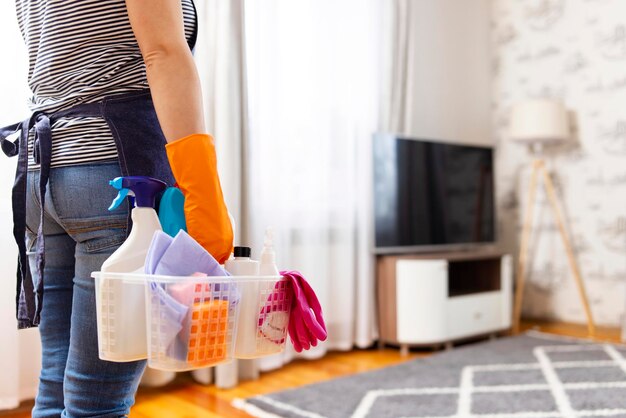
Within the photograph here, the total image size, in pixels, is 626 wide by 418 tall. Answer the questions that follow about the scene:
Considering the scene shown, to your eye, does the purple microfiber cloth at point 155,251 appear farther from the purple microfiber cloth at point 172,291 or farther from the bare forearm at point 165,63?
the bare forearm at point 165,63

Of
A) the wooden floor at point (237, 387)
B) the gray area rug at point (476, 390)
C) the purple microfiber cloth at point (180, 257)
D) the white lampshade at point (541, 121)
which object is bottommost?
the wooden floor at point (237, 387)

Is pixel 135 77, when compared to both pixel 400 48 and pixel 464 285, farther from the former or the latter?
pixel 464 285

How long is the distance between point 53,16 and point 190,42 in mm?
195

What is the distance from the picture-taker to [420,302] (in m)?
2.98

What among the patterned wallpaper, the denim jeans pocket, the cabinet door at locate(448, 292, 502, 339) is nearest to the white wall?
the patterned wallpaper

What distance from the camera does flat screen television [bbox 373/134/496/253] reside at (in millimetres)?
3135

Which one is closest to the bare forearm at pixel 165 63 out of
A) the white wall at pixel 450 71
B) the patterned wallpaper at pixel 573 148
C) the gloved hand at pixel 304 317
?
the gloved hand at pixel 304 317

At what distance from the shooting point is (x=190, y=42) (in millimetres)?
926

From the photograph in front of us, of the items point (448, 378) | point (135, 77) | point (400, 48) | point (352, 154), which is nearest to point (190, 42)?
point (135, 77)

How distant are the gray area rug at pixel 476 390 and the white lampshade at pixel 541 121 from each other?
129 cm

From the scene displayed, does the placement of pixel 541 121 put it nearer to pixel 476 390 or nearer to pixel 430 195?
pixel 430 195

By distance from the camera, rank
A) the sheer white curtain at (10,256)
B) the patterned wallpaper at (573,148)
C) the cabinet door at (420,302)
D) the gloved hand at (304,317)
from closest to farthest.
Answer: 1. the gloved hand at (304,317)
2. the sheer white curtain at (10,256)
3. the cabinet door at (420,302)
4. the patterned wallpaper at (573,148)

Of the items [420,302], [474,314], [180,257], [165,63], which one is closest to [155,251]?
[180,257]

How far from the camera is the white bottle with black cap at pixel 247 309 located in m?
0.79
